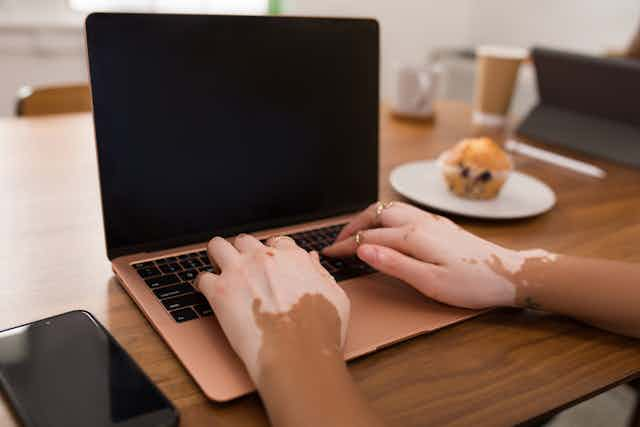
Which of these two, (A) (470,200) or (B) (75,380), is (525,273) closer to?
(A) (470,200)

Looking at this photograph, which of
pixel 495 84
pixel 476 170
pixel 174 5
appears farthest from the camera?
pixel 174 5

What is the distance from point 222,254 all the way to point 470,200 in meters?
0.45

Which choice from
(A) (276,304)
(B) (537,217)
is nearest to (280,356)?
(A) (276,304)

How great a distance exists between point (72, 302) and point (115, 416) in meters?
0.20

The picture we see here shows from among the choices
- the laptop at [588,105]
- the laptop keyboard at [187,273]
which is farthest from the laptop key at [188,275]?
the laptop at [588,105]

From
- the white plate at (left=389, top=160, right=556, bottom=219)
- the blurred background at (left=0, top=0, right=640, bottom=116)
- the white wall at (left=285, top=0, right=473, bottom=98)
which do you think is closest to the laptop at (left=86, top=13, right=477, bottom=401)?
the white plate at (left=389, top=160, right=556, bottom=219)

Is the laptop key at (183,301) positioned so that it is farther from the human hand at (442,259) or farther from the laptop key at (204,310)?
the human hand at (442,259)

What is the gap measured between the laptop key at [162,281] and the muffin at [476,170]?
47 centimetres

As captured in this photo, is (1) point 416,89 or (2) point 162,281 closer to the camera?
(2) point 162,281

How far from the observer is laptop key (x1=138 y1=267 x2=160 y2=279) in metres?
0.57

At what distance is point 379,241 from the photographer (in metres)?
0.59

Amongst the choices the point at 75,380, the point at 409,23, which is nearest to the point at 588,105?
the point at 75,380

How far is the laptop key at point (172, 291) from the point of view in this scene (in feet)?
1.76

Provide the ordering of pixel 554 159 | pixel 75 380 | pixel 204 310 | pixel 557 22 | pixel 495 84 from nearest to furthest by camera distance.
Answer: pixel 75 380, pixel 204 310, pixel 554 159, pixel 495 84, pixel 557 22
